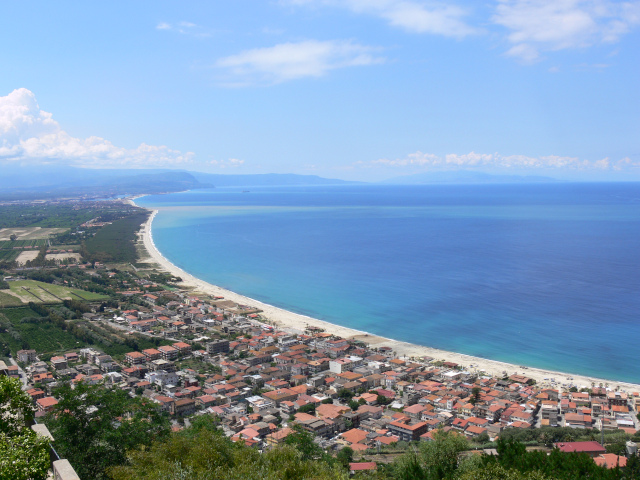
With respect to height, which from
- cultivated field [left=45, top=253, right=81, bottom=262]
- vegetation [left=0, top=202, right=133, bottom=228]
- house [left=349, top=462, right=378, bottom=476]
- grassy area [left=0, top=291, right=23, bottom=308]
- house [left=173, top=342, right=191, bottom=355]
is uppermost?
vegetation [left=0, top=202, right=133, bottom=228]

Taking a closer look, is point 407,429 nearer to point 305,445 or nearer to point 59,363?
point 305,445

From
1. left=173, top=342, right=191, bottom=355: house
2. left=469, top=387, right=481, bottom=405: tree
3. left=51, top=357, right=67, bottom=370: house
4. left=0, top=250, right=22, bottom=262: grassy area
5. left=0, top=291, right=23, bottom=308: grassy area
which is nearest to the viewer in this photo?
left=469, top=387, right=481, bottom=405: tree

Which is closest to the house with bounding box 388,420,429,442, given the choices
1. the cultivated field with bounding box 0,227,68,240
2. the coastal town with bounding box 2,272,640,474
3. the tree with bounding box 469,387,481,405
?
the coastal town with bounding box 2,272,640,474

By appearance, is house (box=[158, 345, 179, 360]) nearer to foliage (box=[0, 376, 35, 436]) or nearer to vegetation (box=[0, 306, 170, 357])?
vegetation (box=[0, 306, 170, 357])

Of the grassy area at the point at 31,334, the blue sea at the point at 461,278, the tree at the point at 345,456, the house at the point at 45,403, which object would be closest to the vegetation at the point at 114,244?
the blue sea at the point at 461,278

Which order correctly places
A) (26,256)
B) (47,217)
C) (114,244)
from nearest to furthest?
(26,256), (114,244), (47,217)

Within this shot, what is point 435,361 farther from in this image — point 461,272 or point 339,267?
point 339,267

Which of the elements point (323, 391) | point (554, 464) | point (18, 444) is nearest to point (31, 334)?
point (323, 391)
